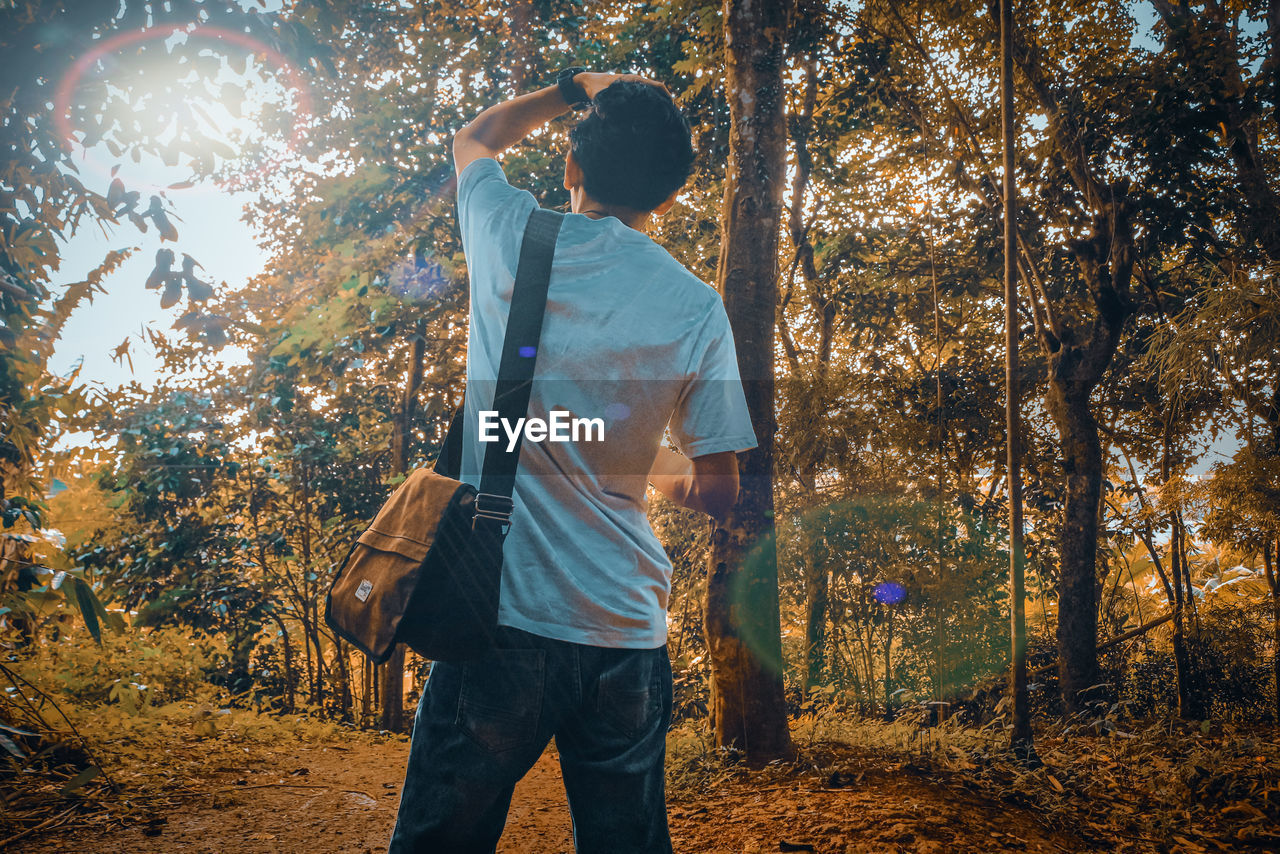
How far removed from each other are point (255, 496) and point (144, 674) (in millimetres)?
2441

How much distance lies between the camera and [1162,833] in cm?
332

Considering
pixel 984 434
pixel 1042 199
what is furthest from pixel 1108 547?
pixel 1042 199

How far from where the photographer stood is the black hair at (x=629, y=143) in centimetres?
122

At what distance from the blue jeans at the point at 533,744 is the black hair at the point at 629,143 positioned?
0.81 meters

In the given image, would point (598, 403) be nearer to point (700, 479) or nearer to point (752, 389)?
point (700, 479)

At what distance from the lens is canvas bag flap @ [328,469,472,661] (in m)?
0.96

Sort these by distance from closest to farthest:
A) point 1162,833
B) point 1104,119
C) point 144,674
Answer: point 1162,833 → point 1104,119 → point 144,674

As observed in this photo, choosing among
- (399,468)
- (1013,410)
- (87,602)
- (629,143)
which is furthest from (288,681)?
(629,143)

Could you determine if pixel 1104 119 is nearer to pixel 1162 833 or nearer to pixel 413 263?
pixel 1162 833

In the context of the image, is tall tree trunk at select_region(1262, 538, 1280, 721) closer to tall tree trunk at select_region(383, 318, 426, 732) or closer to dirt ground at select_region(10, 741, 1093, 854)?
dirt ground at select_region(10, 741, 1093, 854)

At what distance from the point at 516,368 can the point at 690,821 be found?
3.06 m

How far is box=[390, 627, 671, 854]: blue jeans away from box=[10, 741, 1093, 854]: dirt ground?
2192 millimetres

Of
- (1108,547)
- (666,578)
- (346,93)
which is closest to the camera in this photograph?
(666,578)

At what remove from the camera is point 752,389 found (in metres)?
4.08
